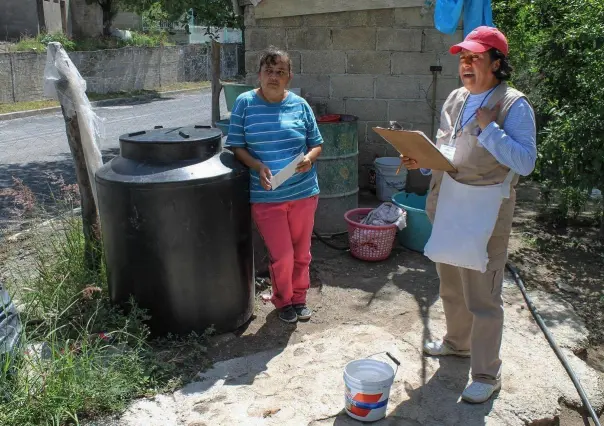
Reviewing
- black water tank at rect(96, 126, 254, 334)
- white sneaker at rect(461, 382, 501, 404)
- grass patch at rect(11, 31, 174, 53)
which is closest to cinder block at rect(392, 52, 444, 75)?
black water tank at rect(96, 126, 254, 334)

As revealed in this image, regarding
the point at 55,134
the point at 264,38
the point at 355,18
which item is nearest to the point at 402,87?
the point at 355,18

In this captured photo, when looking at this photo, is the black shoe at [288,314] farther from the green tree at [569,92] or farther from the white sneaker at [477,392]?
the green tree at [569,92]

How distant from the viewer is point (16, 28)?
89.0 feet

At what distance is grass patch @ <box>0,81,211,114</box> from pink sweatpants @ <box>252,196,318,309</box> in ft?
48.3

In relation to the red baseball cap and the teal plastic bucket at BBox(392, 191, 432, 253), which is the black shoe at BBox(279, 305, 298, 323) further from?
the red baseball cap

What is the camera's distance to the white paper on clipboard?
12.1 ft

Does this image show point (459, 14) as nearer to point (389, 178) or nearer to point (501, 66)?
point (389, 178)

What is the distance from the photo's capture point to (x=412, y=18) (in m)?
6.51

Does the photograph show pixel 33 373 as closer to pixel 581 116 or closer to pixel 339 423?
pixel 339 423

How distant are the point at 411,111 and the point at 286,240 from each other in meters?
3.33

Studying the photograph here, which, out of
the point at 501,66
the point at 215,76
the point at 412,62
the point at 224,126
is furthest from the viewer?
the point at 215,76

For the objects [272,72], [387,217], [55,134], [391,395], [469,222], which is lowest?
[391,395]

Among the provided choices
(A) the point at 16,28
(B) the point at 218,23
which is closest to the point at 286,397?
(B) the point at 218,23

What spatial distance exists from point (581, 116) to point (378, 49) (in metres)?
2.23
